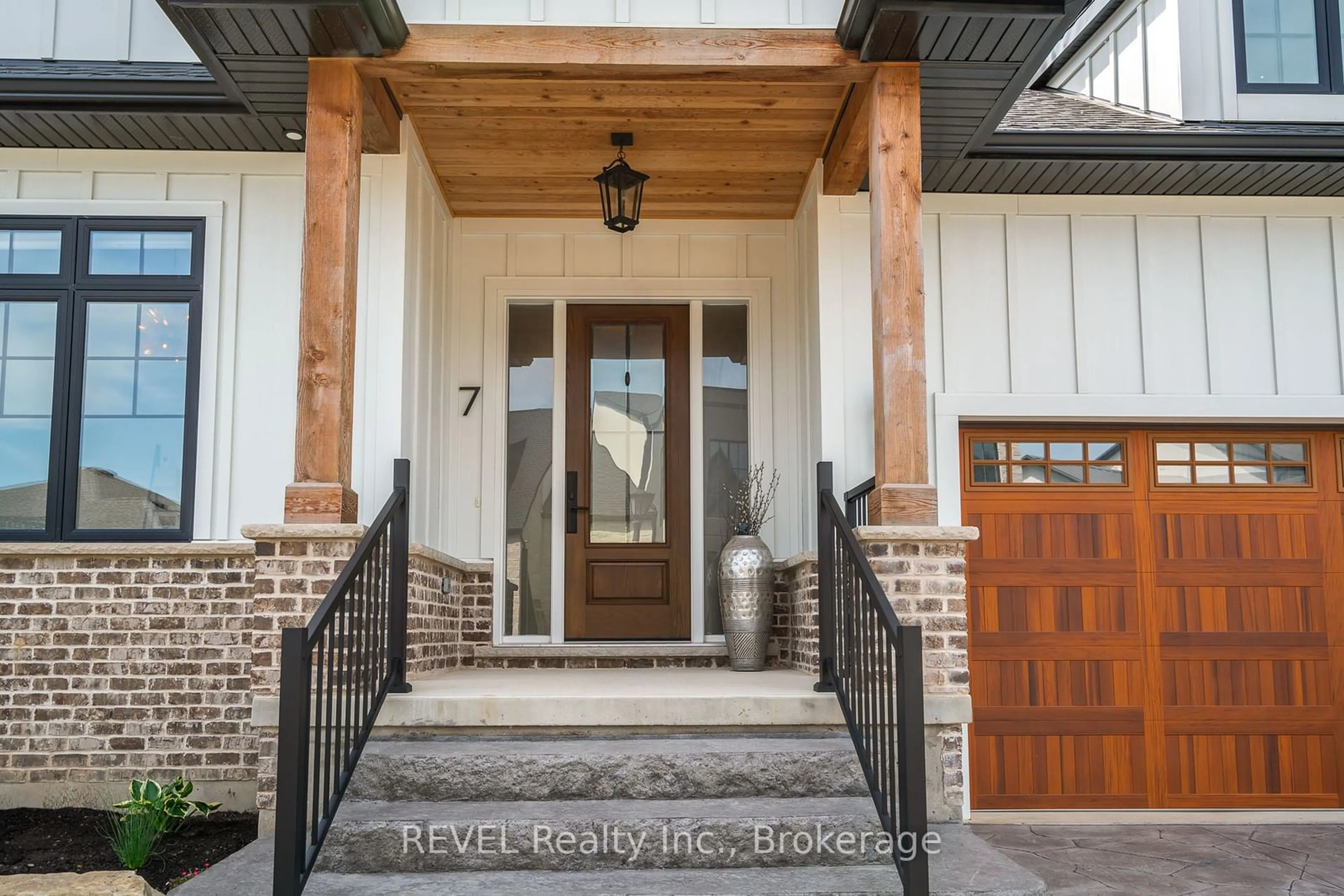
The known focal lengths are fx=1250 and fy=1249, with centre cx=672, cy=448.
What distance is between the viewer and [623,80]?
5.21 meters

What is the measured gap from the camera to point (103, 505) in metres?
5.98

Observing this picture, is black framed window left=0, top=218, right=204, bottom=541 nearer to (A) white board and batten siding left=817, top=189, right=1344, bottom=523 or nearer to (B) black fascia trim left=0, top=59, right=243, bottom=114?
(B) black fascia trim left=0, top=59, right=243, bottom=114

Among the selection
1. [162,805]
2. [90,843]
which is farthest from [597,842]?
[90,843]

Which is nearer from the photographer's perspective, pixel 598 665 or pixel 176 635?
pixel 176 635

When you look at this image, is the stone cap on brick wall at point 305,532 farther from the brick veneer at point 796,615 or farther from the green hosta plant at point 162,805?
the brick veneer at point 796,615

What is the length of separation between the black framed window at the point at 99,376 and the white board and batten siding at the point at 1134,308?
3.75 meters

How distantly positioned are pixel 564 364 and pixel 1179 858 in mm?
3924

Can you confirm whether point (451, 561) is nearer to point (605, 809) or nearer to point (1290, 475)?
point (605, 809)

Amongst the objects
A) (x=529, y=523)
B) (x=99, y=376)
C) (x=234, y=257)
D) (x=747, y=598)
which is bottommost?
(x=747, y=598)

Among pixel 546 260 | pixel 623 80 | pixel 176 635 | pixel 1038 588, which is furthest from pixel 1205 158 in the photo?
pixel 176 635

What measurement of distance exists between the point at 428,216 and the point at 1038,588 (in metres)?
3.63

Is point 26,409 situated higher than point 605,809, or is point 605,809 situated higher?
point 26,409

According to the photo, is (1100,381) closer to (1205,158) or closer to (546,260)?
(1205,158)

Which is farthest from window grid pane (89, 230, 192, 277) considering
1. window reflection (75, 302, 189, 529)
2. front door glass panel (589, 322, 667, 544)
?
front door glass panel (589, 322, 667, 544)
